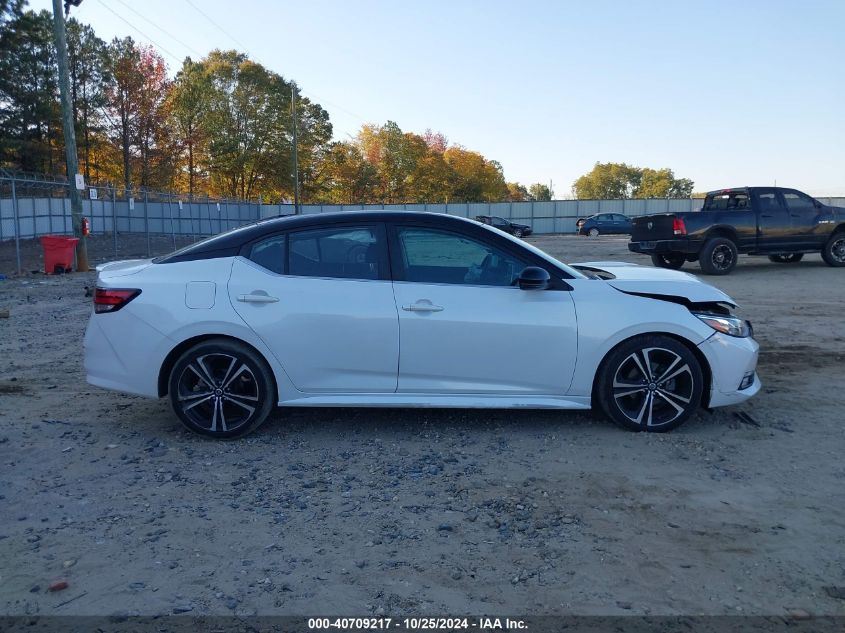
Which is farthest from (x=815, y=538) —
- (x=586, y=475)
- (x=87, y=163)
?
(x=87, y=163)

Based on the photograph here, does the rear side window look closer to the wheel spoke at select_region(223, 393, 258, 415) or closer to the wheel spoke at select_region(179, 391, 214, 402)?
the wheel spoke at select_region(223, 393, 258, 415)

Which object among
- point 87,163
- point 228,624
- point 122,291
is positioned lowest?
point 228,624

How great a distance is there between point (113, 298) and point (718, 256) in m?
14.0

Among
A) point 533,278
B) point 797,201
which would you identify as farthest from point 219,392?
point 797,201

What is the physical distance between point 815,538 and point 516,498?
1458 mm

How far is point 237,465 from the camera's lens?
4332mm

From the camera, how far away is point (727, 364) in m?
4.80

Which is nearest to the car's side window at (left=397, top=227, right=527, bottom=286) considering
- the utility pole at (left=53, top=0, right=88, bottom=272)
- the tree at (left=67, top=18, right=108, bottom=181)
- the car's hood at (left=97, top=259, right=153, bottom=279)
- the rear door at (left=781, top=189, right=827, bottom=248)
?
the car's hood at (left=97, top=259, right=153, bottom=279)

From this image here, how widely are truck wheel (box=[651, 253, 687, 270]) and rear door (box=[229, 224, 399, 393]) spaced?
42.2ft

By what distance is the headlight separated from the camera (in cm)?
483

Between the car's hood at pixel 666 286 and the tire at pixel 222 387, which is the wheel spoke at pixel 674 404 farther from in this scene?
the tire at pixel 222 387

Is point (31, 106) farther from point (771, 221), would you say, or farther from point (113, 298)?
point (113, 298)

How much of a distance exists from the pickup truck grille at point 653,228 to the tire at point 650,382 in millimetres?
11416

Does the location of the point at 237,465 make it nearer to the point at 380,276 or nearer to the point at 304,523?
the point at 304,523
